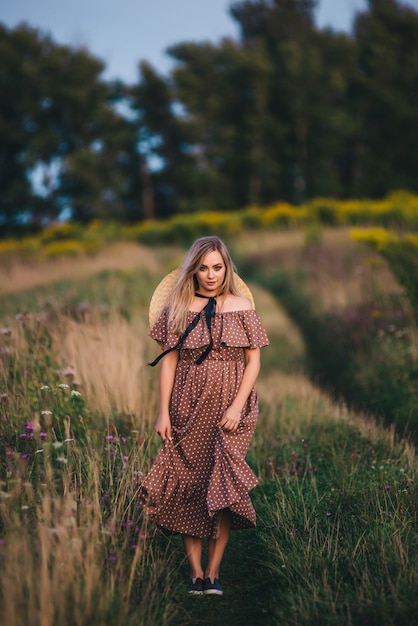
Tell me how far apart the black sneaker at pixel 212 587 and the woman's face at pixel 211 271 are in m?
1.54

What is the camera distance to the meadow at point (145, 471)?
8.66 feet

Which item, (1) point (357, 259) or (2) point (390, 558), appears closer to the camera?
(2) point (390, 558)

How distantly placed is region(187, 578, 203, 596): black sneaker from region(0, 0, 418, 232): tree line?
2789cm

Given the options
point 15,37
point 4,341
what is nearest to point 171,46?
point 15,37

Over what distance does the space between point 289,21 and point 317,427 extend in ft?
133

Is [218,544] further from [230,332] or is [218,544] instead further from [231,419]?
[230,332]

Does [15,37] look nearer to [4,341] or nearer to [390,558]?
[4,341]

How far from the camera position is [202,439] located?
3.35m

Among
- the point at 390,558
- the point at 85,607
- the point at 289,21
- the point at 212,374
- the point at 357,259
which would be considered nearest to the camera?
the point at 85,607

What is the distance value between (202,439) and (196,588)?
74cm

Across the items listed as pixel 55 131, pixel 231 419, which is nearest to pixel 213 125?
pixel 55 131

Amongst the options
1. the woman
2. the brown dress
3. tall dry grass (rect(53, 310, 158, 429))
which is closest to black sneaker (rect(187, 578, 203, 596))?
the woman

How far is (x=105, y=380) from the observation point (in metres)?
5.12

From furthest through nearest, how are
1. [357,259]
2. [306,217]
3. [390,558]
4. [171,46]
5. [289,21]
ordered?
[289,21], [171,46], [306,217], [357,259], [390,558]
